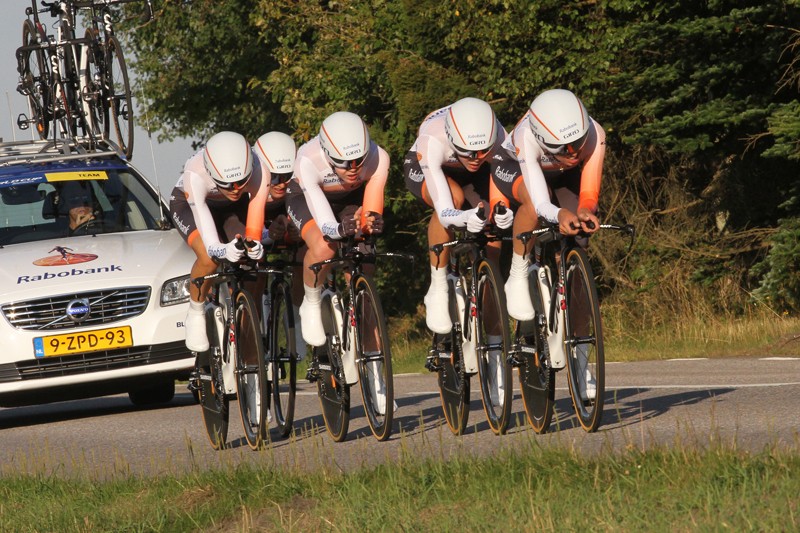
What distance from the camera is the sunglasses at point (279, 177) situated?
10422 millimetres

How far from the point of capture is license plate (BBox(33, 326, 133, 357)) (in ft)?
39.0

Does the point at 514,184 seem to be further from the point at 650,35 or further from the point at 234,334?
the point at 650,35

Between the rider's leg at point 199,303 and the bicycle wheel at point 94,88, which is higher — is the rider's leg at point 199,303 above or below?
below

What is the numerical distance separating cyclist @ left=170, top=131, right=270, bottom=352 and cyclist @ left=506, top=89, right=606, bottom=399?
1626 millimetres

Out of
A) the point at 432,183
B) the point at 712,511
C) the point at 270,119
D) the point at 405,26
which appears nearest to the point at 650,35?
the point at 405,26

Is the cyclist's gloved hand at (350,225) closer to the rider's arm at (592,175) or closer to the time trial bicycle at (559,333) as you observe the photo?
the time trial bicycle at (559,333)

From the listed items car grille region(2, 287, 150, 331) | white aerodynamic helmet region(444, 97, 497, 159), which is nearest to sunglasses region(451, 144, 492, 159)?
white aerodynamic helmet region(444, 97, 497, 159)

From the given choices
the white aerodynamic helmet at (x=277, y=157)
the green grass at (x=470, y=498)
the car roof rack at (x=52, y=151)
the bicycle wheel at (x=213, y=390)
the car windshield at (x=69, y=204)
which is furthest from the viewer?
the car roof rack at (x=52, y=151)

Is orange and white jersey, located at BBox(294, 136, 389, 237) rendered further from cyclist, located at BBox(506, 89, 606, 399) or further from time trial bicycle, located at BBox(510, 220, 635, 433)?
time trial bicycle, located at BBox(510, 220, 635, 433)

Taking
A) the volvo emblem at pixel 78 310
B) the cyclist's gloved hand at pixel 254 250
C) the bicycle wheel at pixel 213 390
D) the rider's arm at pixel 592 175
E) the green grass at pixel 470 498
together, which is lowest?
the green grass at pixel 470 498

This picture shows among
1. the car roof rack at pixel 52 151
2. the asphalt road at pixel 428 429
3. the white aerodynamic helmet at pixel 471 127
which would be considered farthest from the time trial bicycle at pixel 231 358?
the car roof rack at pixel 52 151

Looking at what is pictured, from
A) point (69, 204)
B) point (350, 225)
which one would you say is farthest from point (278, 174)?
point (69, 204)

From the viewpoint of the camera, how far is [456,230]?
9070 millimetres

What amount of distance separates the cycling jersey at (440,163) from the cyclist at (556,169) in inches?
13.5
